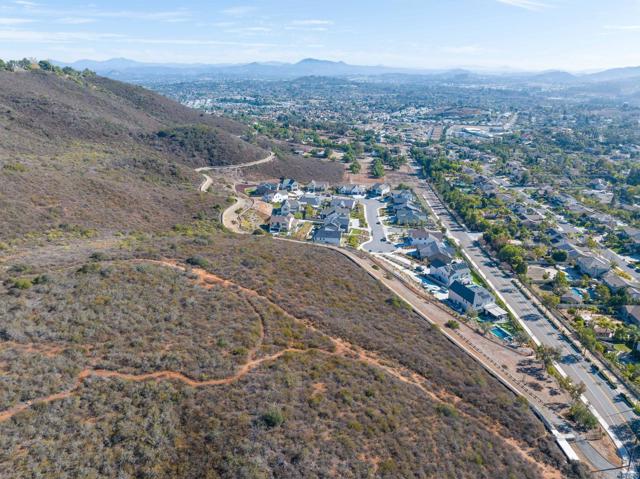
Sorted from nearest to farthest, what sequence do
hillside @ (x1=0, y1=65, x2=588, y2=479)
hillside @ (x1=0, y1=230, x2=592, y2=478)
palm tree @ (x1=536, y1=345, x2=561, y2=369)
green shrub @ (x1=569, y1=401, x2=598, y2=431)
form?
hillside @ (x1=0, y1=230, x2=592, y2=478) → hillside @ (x1=0, y1=65, x2=588, y2=479) → green shrub @ (x1=569, y1=401, x2=598, y2=431) → palm tree @ (x1=536, y1=345, x2=561, y2=369)

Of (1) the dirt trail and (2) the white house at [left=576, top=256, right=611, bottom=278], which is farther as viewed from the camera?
(2) the white house at [left=576, top=256, right=611, bottom=278]

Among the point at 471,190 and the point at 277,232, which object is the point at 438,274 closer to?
the point at 277,232

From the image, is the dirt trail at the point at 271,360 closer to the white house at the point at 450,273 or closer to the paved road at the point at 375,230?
the white house at the point at 450,273

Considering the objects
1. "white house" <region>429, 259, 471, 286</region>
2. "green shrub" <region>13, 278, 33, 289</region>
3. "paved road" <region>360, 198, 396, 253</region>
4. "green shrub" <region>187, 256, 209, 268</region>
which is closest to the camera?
"green shrub" <region>13, 278, 33, 289</region>

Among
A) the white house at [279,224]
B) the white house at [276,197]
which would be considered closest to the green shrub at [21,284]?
the white house at [279,224]

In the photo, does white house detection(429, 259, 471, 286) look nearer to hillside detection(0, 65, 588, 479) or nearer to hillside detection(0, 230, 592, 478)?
hillside detection(0, 65, 588, 479)

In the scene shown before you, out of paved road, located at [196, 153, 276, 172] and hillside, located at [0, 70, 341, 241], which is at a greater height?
hillside, located at [0, 70, 341, 241]

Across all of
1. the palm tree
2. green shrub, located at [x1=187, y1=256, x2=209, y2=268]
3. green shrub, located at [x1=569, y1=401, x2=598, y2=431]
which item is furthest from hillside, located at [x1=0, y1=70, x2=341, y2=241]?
green shrub, located at [x1=569, y1=401, x2=598, y2=431]

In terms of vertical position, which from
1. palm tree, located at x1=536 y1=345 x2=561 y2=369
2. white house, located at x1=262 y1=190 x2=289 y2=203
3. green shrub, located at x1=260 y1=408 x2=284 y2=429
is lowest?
palm tree, located at x1=536 y1=345 x2=561 y2=369
